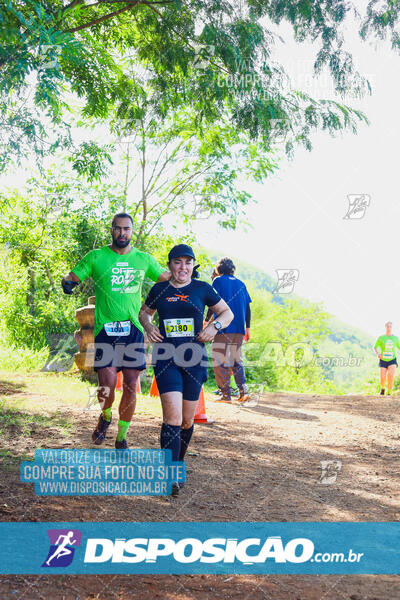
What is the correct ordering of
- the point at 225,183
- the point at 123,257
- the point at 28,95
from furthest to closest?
the point at 225,183 < the point at 28,95 < the point at 123,257

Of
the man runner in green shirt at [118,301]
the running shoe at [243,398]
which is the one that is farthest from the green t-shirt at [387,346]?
the man runner in green shirt at [118,301]

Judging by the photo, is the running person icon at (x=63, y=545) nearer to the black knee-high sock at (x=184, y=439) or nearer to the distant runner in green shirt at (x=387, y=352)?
the black knee-high sock at (x=184, y=439)

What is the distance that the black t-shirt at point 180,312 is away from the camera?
481 centimetres

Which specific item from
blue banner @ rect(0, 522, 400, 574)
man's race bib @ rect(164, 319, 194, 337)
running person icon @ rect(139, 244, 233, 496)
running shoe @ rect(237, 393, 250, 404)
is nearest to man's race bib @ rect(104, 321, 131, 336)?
running person icon @ rect(139, 244, 233, 496)

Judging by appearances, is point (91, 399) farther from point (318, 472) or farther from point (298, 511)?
point (298, 511)

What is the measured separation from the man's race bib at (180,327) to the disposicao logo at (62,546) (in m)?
1.71

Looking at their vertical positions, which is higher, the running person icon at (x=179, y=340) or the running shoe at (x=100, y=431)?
the running person icon at (x=179, y=340)

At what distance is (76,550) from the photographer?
11.3 feet

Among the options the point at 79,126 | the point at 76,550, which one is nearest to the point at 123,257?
the point at 76,550

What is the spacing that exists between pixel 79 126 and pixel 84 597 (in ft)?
47.6

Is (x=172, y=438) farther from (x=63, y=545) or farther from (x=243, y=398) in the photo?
(x=243, y=398)

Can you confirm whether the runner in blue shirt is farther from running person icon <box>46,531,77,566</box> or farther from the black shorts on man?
running person icon <box>46,531,77,566</box>

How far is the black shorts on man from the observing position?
17.6ft

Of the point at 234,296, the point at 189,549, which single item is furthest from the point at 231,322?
the point at 189,549
